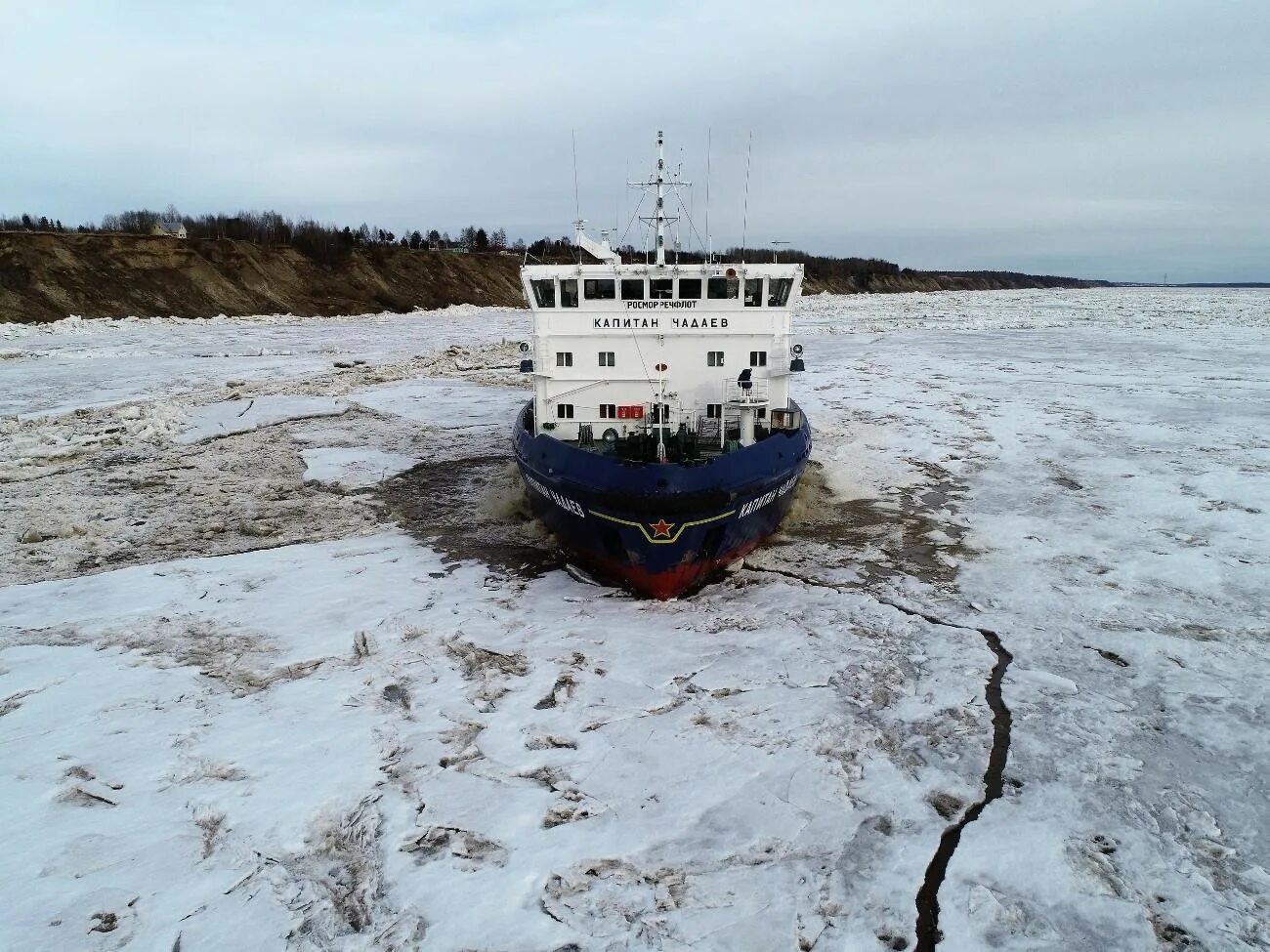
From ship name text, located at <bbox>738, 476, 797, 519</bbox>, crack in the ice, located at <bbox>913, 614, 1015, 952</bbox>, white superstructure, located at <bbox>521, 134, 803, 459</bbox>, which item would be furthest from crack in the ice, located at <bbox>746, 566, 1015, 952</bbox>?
white superstructure, located at <bbox>521, 134, 803, 459</bbox>

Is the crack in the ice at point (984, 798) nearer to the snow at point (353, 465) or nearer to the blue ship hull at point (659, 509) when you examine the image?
the blue ship hull at point (659, 509)

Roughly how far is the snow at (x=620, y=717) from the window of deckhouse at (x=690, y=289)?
12.3 ft

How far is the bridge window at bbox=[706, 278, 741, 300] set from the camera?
10.3 meters

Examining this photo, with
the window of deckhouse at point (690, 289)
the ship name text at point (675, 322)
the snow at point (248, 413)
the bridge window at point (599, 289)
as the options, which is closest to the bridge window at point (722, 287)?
the window of deckhouse at point (690, 289)

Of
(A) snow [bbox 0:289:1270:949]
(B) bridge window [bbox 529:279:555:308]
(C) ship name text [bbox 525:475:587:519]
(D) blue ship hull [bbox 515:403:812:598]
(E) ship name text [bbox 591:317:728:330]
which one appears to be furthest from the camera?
(B) bridge window [bbox 529:279:555:308]

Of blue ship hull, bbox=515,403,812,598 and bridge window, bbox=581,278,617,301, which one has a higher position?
bridge window, bbox=581,278,617,301

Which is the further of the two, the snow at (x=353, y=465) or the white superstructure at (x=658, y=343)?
the snow at (x=353, y=465)

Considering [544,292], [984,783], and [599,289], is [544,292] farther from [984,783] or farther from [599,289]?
[984,783]

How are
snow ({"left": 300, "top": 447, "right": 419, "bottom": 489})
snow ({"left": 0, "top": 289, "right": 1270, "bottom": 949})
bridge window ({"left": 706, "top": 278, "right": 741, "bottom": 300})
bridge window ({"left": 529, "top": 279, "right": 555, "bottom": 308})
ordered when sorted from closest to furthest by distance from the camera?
1. snow ({"left": 0, "top": 289, "right": 1270, "bottom": 949})
2. bridge window ({"left": 706, "top": 278, "right": 741, "bottom": 300})
3. bridge window ({"left": 529, "top": 279, "right": 555, "bottom": 308})
4. snow ({"left": 300, "top": 447, "right": 419, "bottom": 489})

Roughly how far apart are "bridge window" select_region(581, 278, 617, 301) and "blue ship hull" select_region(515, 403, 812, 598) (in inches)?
95.3

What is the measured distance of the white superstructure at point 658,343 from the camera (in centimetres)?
1023

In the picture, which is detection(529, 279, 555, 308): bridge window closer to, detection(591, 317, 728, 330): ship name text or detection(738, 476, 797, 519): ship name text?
detection(591, 317, 728, 330): ship name text

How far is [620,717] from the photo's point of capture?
6.05 meters

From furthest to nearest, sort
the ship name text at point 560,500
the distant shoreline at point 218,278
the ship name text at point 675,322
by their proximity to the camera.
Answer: the distant shoreline at point 218,278 → the ship name text at point 675,322 → the ship name text at point 560,500
